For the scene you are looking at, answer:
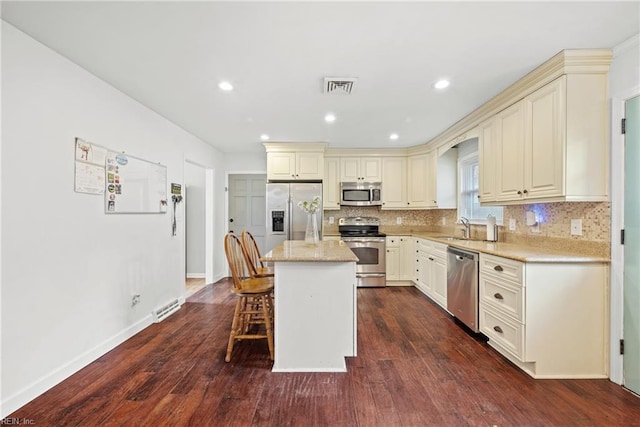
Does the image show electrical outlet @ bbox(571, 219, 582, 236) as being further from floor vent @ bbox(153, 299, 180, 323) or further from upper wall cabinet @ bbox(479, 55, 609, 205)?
floor vent @ bbox(153, 299, 180, 323)

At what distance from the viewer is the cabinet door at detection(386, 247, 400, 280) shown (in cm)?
476

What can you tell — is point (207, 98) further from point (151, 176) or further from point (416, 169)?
point (416, 169)

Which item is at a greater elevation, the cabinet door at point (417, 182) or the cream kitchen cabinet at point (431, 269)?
the cabinet door at point (417, 182)

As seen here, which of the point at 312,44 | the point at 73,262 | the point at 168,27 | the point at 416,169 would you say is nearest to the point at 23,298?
the point at 73,262

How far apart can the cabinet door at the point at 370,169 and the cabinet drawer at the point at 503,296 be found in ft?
8.77

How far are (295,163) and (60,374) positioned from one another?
355cm

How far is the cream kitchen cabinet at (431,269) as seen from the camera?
3.62 metres

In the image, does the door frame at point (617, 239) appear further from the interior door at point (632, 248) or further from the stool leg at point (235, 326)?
the stool leg at point (235, 326)

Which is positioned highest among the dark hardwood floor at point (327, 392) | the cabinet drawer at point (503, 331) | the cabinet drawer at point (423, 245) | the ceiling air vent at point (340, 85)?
the ceiling air vent at point (340, 85)

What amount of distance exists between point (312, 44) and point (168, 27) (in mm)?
877

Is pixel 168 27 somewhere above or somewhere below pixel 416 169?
above

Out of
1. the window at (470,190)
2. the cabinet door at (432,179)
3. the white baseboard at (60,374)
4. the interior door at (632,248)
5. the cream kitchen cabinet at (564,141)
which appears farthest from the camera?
the cabinet door at (432,179)

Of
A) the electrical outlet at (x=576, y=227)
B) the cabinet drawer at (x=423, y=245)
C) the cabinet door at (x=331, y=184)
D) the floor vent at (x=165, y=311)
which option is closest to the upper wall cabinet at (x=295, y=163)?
the cabinet door at (x=331, y=184)

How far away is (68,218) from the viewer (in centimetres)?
216
